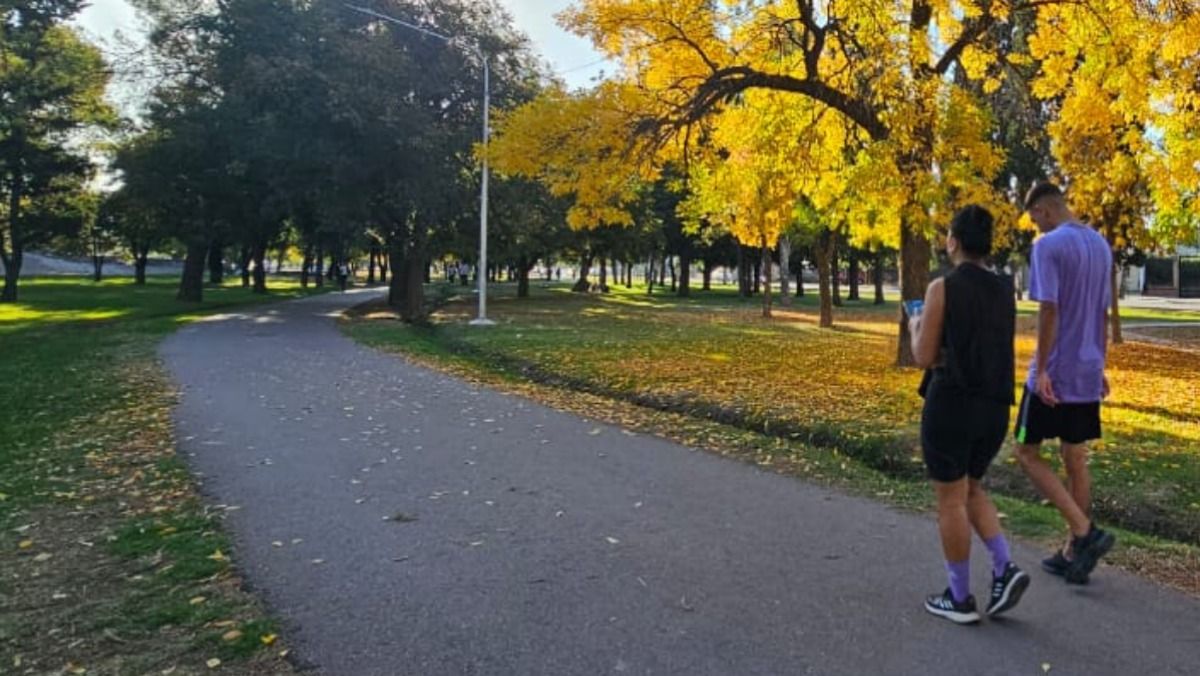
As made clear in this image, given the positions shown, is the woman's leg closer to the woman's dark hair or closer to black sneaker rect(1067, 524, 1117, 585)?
black sneaker rect(1067, 524, 1117, 585)

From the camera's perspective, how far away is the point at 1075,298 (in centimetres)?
445

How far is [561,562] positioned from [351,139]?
2312 cm

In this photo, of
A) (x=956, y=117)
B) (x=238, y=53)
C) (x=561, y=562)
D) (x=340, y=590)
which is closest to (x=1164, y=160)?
(x=956, y=117)

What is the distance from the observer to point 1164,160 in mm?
12266

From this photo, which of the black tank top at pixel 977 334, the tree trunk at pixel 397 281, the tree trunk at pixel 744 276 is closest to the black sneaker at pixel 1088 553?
the black tank top at pixel 977 334

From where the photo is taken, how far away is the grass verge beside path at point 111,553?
3719mm

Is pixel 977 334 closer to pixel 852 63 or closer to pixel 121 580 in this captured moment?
pixel 121 580

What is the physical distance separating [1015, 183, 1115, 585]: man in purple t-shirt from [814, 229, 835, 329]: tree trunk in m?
21.8

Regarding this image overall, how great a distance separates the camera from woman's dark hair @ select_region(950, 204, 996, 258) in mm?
3902

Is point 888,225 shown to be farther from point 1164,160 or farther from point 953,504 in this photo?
point 953,504

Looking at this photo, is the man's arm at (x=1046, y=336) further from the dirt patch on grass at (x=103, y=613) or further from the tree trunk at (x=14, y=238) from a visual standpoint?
the tree trunk at (x=14, y=238)

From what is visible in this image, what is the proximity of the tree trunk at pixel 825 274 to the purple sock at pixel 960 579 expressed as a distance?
22.5 m

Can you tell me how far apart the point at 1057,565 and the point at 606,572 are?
2.36 metres

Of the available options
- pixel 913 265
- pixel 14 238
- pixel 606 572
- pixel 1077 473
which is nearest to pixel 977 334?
pixel 1077 473
